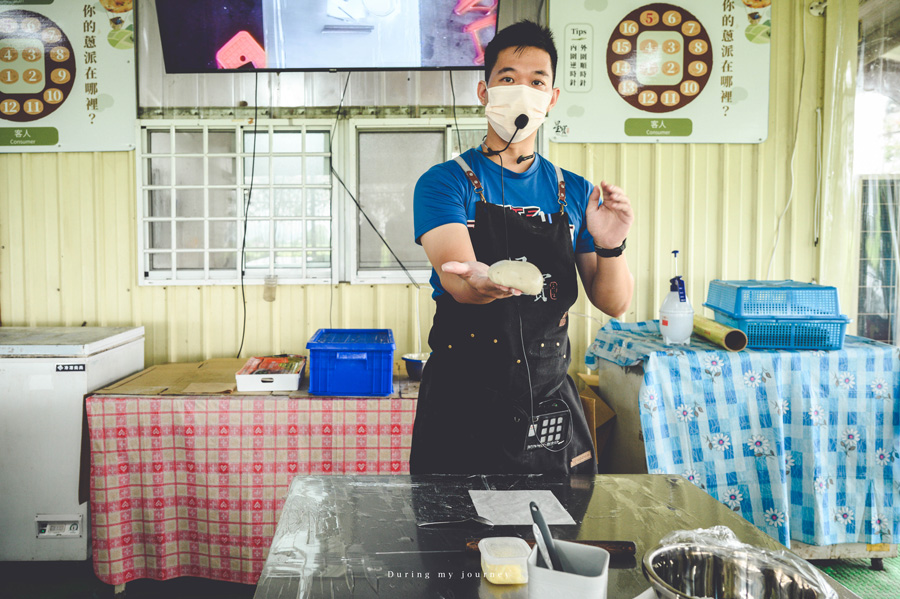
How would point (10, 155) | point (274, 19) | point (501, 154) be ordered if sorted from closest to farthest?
1. point (501, 154)
2. point (274, 19)
3. point (10, 155)

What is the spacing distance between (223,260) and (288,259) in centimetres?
38

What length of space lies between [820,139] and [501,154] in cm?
266

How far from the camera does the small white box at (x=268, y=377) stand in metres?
2.73

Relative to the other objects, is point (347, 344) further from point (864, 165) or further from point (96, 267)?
point (864, 165)

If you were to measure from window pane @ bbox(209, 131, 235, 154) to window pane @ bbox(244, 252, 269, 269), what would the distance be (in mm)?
608

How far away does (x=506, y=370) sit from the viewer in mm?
1572

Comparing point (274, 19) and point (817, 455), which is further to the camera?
point (274, 19)

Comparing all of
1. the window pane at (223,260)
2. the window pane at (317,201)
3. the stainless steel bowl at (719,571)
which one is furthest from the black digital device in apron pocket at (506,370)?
the window pane at (223,260)

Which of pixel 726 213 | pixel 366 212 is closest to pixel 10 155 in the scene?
pixel 366 212

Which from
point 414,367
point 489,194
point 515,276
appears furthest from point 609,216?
point 414,367

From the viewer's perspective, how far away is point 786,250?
3.38m

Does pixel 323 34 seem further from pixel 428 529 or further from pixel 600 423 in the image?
pixel 428 529

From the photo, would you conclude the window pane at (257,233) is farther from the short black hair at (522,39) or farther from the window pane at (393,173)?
the short black hair at (522,39)

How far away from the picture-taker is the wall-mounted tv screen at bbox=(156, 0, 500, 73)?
3.00 meters
